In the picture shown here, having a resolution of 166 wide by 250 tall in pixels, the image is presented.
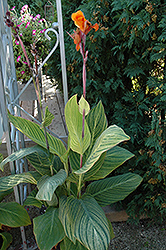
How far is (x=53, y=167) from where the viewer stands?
1397 millimetres

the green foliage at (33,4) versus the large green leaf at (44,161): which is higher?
the green foliage at (33,4)

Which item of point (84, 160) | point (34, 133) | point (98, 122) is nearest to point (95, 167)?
point (84, 160)

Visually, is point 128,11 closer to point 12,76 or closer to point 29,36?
point 12,76

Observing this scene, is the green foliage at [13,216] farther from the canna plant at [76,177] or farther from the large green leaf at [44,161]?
the large green leaf at [44,161]

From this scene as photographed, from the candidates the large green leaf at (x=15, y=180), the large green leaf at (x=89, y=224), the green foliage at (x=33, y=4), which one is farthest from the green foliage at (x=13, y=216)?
the green foliage at (x=33, y=4)

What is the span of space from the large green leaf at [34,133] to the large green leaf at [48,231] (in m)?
0.31

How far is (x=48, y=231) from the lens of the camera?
4.01 feet

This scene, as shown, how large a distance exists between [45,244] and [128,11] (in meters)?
1.30

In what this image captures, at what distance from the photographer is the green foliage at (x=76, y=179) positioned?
1053 mm

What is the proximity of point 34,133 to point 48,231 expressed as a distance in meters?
0.48

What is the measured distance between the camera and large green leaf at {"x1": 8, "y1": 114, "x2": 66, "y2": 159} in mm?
1263

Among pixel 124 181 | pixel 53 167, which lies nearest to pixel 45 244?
pixel 53 167

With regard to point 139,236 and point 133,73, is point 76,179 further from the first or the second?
point 139,236

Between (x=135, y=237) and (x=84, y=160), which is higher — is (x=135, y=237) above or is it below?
below
